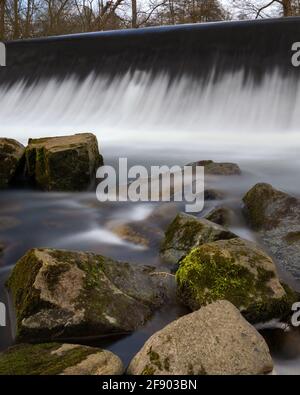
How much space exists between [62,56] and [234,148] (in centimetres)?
481

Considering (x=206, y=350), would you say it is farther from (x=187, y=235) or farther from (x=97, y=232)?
(x=97, y=232)

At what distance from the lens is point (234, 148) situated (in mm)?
6020

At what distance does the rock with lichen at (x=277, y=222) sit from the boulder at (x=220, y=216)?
5.8 inches

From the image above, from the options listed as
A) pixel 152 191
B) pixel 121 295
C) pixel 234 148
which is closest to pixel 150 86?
pixel 234 148

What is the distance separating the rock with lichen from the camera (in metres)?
2.68

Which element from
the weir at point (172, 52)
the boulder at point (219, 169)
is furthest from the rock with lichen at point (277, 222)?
the weir at point (172, 52)

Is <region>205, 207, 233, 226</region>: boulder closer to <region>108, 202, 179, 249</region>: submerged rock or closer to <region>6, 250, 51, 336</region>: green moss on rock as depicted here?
<region>108, 202, 179, 249</region>: submerged rock

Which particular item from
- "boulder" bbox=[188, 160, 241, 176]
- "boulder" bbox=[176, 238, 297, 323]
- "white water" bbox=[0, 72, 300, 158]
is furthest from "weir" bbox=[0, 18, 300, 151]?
"boulder" bbox=[176, 238, 297, 323]

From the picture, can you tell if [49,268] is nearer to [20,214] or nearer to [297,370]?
[297,370]

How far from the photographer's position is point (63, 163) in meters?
3.91

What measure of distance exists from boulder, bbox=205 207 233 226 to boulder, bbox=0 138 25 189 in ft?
6.26

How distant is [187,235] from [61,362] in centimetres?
121

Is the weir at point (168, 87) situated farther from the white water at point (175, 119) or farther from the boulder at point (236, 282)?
the boulder at point (236, 282)


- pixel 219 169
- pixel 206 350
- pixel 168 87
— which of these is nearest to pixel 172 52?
pixel 168 87
